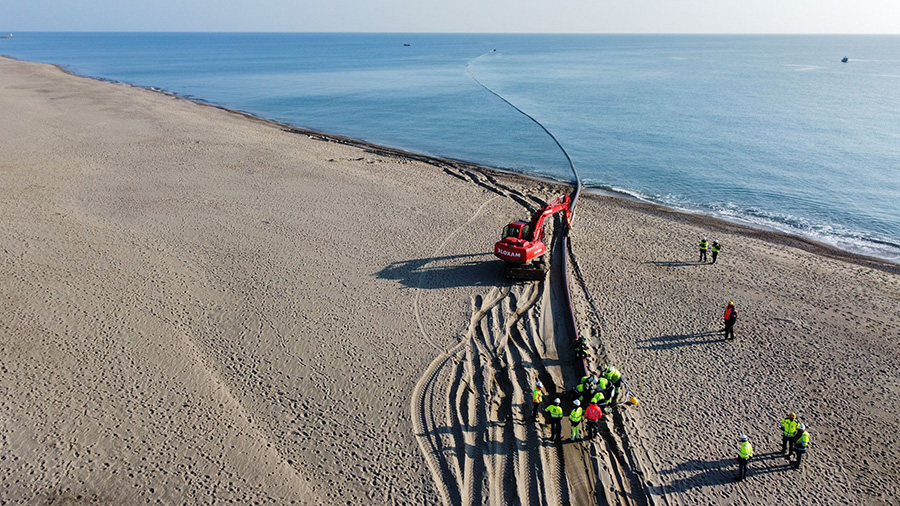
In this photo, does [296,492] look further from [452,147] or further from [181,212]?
[452,147]

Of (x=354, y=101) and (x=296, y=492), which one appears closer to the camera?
Result: (x=296, y=492)

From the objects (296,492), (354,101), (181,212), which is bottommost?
(296,492)

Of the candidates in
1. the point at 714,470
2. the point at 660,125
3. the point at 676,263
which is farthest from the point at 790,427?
the point at 660,125

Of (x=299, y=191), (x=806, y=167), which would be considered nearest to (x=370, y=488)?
(x=299, y=191)

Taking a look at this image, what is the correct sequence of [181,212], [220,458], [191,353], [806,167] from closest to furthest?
[220,458] < [191,353] < [181,212] < [806,167]

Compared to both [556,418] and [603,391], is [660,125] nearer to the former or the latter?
[603,391]

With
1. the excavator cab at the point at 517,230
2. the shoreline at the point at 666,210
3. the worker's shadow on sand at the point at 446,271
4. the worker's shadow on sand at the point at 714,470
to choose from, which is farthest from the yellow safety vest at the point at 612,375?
the shoreline at the point at 666,210
